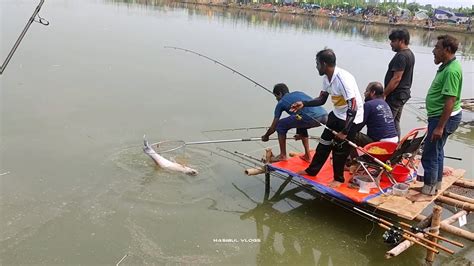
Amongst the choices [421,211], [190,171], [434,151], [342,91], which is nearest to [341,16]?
[190,171]

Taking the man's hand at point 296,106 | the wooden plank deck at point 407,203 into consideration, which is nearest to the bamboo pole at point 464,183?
the wooden plank deck at point 407,203

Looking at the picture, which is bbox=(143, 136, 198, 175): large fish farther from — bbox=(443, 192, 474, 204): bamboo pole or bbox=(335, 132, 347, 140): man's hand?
bbox=(443, 192, 474, 204): bamboo pole

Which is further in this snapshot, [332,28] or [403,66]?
[332,28]

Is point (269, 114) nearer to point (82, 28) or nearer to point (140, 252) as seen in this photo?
point (140, 252)

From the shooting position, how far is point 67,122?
7.51 metres

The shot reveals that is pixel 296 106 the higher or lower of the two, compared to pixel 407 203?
higher

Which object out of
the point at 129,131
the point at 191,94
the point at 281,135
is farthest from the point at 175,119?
the point at 281,135

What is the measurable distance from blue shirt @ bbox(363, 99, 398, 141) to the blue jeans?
0.53 meters

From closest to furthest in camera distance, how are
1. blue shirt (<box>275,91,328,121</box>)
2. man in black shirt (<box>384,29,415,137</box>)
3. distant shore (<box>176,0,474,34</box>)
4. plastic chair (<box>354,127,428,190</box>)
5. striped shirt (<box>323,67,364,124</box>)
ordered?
striped shirt (<box>323,67,364,124</box>), plastic chair (<box>354,127,428,190</box>), blue shirt (<box>275,91,328,121</box>), man in black shirt (<box>384,29,415,137</box>), distant shore (<box>176,0,474,34</box>)

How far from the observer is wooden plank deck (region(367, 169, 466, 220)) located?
14.2ft

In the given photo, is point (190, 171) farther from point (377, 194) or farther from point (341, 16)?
point (341, 16)

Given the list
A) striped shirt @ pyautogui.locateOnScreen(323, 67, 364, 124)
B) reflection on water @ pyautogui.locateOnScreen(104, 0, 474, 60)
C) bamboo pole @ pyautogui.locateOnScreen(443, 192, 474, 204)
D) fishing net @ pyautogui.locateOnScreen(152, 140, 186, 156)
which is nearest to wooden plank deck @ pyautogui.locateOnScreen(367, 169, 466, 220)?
bamboo pole @ pyautogui.locateOnScreen(443, 192, 474, 204)

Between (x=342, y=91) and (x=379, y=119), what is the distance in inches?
33.2

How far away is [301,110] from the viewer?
530cm
